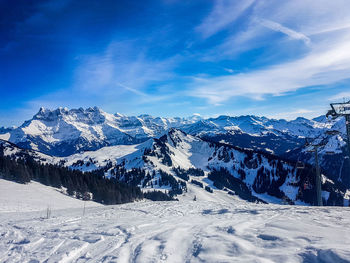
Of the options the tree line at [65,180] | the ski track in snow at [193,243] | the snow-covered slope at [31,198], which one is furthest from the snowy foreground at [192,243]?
the tree line at [65,180]

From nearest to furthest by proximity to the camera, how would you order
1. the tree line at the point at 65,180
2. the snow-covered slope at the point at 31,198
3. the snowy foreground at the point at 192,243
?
the snowy foreground at the point at 192,243
the snow-covered slope at the point at 31,198
the tree line at the point at 65,180

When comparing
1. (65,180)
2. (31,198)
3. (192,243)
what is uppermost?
(192,243)

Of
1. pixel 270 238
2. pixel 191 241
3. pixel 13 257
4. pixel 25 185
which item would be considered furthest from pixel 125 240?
pixel 25 185

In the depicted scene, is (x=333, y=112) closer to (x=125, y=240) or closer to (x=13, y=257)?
(x=125, y=240)

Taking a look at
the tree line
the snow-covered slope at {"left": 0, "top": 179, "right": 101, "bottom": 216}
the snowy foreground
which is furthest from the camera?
the tree line

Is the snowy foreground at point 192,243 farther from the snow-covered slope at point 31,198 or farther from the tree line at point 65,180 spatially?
the tree line at point 65,180

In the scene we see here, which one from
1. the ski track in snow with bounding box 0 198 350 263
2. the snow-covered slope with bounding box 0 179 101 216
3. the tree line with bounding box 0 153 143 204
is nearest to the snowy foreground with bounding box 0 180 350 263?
the ski track in snow with bounding box 0 198 350 263

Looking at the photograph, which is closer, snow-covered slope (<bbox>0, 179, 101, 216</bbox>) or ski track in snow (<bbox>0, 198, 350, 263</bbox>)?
ski track in snow (<bbox>0, 198, 350, 263</bbox>)

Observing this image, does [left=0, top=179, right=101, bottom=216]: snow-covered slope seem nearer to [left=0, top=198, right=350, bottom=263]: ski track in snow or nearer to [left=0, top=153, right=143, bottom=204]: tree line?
[left=0, top=153, right=143, bottom=204]: tree line

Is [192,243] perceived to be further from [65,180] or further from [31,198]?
[65,180]

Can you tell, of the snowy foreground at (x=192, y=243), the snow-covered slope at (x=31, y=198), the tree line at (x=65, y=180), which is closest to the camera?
the snowy foreground at (x=192, y=243)

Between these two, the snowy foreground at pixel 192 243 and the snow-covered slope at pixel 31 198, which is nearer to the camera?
the snowy foreground at pixel 192 243

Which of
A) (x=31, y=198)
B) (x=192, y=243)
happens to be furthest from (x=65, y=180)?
(x=192, y=243)

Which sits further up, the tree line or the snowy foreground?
the snowy foreground
